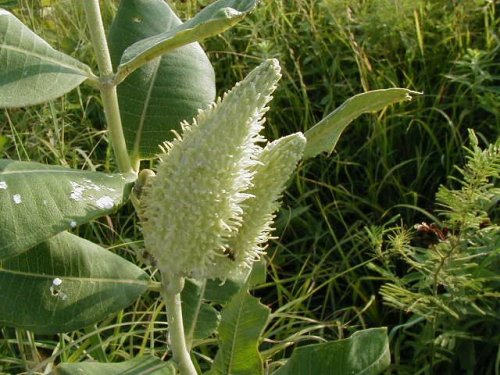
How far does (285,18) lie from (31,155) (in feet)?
4.16

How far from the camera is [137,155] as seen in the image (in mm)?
1375

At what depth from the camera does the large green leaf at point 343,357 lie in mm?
1529

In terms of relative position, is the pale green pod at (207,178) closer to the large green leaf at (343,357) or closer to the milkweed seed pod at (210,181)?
the milkweed seed pod at (210,181)

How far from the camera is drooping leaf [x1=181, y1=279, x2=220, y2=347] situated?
162 cm

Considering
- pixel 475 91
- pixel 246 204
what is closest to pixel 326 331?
pixel 475 91

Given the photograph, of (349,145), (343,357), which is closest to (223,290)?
(343,357)

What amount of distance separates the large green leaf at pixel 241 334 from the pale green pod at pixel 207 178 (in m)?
0.42

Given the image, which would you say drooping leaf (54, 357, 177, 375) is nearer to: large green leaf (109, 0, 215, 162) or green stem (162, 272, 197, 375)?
green stem (162, 272, 197, 375)

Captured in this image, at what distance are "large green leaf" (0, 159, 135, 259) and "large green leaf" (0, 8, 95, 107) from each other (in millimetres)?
104

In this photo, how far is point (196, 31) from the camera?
1.08 meters

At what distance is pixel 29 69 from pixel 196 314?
2.15 ft

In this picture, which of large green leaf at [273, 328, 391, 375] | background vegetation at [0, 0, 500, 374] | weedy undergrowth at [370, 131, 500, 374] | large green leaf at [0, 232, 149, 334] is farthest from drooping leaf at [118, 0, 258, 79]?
background vegetation at [0, 0, 500, 374]

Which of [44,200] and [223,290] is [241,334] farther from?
[44,200]

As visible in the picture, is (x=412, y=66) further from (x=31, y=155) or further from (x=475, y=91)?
(x=31, y=155)
